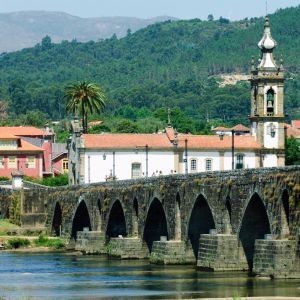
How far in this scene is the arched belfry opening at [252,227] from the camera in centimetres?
8231

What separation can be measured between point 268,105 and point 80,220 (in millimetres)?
35077

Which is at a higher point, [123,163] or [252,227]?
[123,163]

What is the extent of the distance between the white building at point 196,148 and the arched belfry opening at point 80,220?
81.7ft

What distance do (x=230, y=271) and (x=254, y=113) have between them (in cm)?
7270

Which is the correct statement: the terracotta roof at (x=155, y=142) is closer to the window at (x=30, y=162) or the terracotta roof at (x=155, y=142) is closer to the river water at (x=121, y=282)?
the window at (x=30, y=162)

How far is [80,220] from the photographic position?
126000 mm

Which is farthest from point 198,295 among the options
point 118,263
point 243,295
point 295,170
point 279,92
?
point 279,92

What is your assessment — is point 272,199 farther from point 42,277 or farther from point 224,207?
point 42,277

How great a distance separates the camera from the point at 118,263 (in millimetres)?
100062

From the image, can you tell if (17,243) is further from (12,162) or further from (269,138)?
(12,162)

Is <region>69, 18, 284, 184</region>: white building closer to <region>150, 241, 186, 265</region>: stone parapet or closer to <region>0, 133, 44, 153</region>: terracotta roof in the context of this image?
<region>0, 133, 44, 153</region>: terracotta roof

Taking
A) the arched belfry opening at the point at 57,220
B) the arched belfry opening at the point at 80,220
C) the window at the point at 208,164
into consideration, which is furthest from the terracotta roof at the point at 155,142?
the arched belfry opening at the point at 80,220

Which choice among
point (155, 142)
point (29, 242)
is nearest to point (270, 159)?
point (155, 142)

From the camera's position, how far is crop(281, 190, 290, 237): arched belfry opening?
2958 inches
